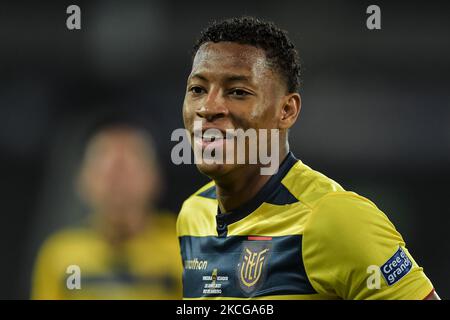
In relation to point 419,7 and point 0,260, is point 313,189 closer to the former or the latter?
point 0,260

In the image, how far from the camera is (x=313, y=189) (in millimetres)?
2750

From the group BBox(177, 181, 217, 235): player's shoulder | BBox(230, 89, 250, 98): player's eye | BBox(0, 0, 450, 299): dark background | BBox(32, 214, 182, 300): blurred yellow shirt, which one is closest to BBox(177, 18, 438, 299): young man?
BBox(230, 89, 250, 98): player's eye

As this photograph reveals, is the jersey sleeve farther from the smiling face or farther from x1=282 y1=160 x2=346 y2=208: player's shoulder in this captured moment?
the smiling face

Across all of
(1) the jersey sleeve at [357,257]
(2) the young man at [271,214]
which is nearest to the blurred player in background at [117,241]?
(2) the young man at [271,214]

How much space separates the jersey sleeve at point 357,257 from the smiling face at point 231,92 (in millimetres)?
486

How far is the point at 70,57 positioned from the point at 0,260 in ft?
7.44

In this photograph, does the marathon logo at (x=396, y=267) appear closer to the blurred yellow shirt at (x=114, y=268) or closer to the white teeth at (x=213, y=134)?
the white teeth at (x=213, y=134)

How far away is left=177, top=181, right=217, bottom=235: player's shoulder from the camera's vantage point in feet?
11.0

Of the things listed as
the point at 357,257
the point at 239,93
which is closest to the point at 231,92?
the point at 239,93

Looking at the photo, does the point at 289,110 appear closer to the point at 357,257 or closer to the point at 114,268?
the point at 357,257

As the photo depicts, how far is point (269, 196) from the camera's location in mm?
2904

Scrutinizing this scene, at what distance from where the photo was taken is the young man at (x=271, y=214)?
2.46 metres

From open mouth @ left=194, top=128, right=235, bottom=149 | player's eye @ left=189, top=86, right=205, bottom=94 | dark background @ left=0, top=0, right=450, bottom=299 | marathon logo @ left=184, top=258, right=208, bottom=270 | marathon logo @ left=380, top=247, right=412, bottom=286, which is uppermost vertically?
dark background @ left=0, top=0, right=450, bottom=299
